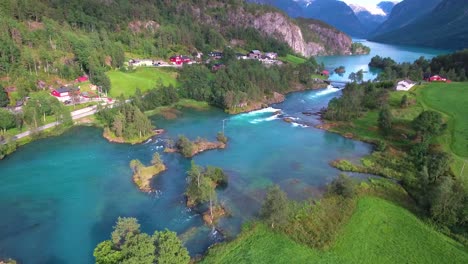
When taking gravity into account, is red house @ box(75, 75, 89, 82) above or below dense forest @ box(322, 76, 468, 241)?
above

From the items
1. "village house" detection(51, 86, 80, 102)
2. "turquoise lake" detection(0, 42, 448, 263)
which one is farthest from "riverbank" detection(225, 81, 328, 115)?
"village house" detection(51, 86, 80, 102)

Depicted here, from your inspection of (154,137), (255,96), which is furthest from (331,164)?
(255,96)

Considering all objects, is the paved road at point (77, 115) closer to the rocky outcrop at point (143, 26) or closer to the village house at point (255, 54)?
the rocky outcrop at point (143, 26)

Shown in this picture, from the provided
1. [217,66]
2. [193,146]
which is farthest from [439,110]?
[217,66]

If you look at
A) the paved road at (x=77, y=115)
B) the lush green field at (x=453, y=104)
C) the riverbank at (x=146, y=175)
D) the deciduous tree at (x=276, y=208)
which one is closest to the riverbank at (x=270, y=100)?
the paved road at (x=77, y=115)

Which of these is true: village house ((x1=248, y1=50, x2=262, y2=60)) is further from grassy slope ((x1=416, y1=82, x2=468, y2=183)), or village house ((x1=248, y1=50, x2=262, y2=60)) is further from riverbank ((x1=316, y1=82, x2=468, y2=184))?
grassy slope ((x1=416, y1=82, x2=468, y2=183))

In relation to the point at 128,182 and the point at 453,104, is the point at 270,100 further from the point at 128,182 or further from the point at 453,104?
the point at 128,182

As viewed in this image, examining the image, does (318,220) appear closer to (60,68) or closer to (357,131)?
(357,131)
